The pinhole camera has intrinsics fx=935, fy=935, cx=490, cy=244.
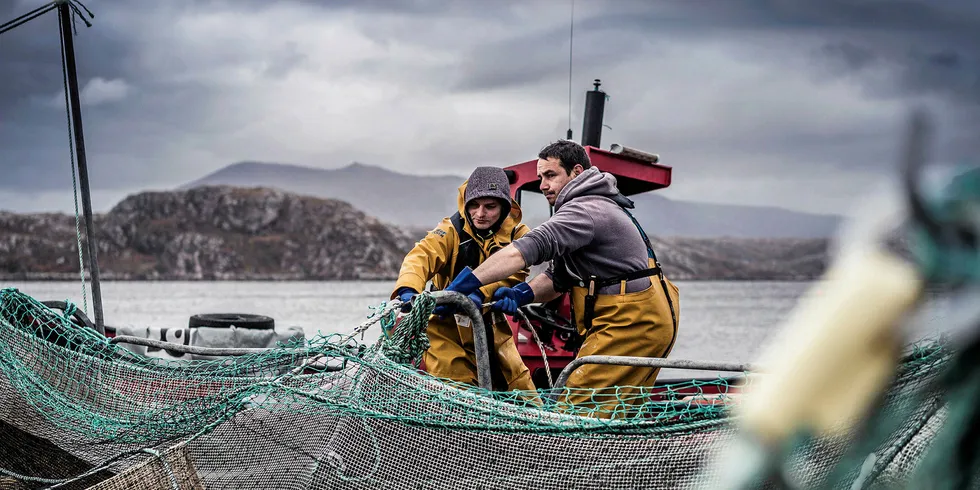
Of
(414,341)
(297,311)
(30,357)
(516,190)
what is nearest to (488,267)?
(414,341)

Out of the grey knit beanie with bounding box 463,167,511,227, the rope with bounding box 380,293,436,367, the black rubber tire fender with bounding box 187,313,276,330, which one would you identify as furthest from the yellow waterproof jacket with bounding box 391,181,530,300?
the black rubber tire fender with bounding box 187,313,276,330

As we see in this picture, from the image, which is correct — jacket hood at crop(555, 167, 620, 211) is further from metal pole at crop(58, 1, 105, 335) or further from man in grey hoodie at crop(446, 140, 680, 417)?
metal pole at crop(58, 1, 105, 335)

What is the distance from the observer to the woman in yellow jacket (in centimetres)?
562

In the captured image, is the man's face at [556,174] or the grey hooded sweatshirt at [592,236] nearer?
the grey hooded sweatshirt at [592,236]

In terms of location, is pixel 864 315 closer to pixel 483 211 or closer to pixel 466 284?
pixel 466 284

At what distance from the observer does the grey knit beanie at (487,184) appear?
5.60m

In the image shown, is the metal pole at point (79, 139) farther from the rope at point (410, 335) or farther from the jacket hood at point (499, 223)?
the rope at point (410, 335)

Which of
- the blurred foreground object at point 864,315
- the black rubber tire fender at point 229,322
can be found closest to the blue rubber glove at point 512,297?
the black rubber tire fender at point 229,322

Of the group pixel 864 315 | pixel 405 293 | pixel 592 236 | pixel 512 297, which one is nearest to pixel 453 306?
pixel 405 293

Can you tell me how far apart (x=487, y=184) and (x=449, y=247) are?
1.60ft

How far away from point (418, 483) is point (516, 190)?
4429 millimetres

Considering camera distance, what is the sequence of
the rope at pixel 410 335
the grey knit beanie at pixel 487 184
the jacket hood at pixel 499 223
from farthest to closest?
the jacket hood at pixel 499 223 < the grey knit beanie at pixel 487 184 < the rope at pixel 410 335

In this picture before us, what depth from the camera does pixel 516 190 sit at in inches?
307

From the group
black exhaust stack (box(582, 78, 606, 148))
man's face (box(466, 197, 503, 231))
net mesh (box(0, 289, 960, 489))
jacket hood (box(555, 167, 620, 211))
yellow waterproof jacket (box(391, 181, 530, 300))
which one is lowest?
net mesh (box(0, 289, 960, 489))
